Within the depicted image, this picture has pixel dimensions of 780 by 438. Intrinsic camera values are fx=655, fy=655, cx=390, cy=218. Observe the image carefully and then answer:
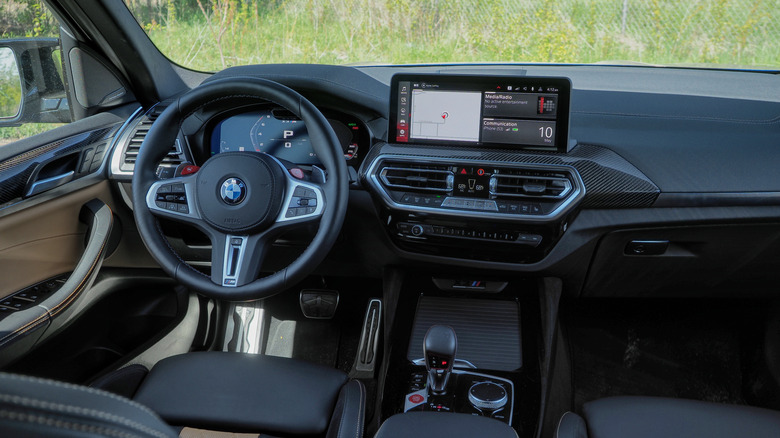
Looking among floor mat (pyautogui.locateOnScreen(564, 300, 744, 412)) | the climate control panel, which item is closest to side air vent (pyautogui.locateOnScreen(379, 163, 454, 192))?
the climate control panel

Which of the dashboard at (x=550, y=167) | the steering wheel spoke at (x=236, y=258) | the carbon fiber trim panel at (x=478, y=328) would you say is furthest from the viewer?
the carbon fiber trim panel at (x=478, y=328)

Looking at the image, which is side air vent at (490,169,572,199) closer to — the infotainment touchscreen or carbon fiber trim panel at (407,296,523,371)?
the infotainment touchscreen

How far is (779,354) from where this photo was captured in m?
2.44

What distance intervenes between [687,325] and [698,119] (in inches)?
39.1

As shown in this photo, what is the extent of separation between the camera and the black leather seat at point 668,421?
1.52 metres

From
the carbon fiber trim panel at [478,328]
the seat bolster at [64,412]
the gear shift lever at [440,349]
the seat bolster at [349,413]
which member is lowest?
the carbon fiber trim panel at [478,328]

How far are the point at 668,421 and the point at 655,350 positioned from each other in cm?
114

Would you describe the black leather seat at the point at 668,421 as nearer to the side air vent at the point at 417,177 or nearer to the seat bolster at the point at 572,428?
the seat bolster at the point at 572,428

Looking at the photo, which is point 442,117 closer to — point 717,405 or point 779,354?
point 717,405

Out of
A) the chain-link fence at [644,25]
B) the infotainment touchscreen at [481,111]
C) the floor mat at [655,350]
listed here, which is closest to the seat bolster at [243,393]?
the infotainment touchscreen at [481,111]

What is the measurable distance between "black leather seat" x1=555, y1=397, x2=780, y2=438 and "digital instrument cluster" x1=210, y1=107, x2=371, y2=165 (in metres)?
1.08

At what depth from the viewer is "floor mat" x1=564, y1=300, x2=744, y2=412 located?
255cm

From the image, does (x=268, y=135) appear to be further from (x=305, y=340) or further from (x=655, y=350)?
(x=655, y=350)

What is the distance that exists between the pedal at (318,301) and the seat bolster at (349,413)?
3.12 ft
